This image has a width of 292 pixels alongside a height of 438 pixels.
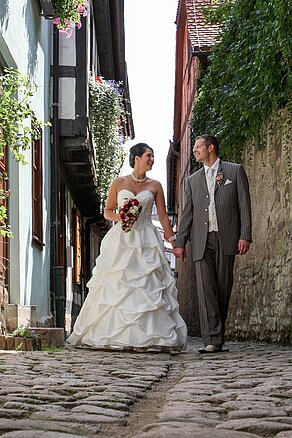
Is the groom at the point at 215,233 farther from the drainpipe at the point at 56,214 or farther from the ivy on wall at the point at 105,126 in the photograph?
the ivy on wall at the point at 105,126

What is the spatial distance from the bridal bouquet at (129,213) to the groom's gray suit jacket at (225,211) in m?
0.48

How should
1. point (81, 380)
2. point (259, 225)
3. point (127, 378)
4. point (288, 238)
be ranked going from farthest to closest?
point (259, 225) < point (288, 238) < point (127, 378) < point (81, 380)

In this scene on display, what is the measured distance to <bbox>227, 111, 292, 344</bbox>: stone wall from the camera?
29.5 feet

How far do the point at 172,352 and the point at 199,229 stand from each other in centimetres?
108

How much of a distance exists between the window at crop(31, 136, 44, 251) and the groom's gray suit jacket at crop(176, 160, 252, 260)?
349cm

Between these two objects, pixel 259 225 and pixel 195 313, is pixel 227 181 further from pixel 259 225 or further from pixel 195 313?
pixel 195 313

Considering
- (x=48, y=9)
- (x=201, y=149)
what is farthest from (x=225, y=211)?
(x=48, y=9)

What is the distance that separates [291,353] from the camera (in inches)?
275

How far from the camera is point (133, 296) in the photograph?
7945 mm

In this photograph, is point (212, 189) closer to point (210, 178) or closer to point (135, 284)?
point (210, 178)

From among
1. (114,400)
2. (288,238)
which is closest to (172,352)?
(288,238)

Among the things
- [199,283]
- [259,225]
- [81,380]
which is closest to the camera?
[81,380]

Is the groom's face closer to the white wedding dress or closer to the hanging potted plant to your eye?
the white wedding dress

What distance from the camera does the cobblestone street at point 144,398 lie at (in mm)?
2785
